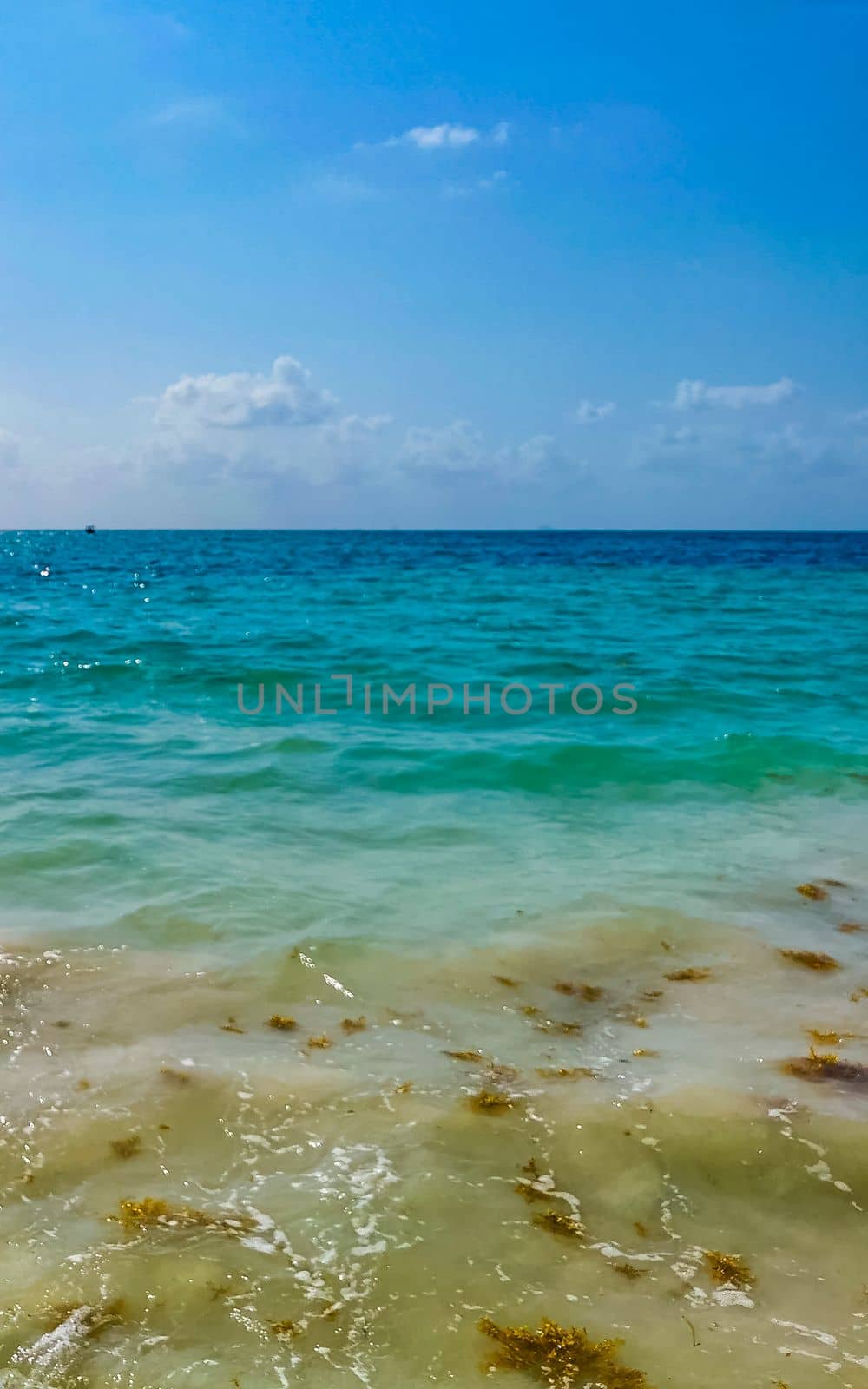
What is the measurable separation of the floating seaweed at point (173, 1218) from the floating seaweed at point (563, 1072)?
180 cm

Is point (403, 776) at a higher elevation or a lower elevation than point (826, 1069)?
higher

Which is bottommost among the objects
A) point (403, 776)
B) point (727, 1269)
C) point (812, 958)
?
point (727, 1269)

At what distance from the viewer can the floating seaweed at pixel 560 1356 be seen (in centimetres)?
316

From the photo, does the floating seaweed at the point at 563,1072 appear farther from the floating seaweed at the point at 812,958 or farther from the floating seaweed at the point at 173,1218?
the floating seaweed at the point at 812,958

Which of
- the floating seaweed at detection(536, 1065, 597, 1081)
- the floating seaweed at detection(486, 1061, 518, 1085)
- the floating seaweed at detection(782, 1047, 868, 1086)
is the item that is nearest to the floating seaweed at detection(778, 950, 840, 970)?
the floating seaweed at detection(782, 1047, 868, 1086)

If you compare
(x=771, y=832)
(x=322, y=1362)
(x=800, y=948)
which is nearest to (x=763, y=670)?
(x=771, y=832)

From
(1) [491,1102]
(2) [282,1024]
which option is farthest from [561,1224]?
(2) [282,1024]

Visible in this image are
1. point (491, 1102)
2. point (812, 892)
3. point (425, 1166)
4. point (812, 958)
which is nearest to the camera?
point (425, 1166)

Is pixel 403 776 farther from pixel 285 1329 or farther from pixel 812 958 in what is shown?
pixel 285 1329

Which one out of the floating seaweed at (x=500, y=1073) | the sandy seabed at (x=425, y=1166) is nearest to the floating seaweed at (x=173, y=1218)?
the sandy seabed at (x=425, y=1166)

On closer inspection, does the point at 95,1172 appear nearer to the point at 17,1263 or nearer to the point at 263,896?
the point at 17,1263

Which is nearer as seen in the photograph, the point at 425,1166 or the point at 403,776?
the point at 425,1166

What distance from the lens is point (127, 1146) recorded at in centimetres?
438

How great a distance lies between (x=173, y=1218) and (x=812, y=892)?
588 centimetres
